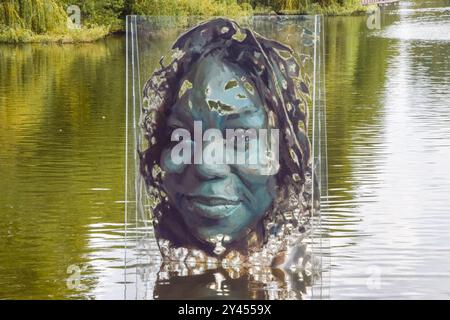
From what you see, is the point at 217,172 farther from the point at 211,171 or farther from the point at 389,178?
the point at 389,178

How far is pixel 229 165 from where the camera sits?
19.2ft

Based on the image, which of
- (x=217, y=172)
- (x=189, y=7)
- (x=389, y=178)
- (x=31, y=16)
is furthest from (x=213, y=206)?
(x=189, y=7)

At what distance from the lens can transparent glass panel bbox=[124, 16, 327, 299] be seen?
582 cm

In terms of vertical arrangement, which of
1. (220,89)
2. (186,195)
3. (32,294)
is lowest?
(32,294)

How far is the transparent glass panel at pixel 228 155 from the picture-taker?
5.82 m

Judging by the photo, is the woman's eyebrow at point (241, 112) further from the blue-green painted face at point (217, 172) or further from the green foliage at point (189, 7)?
the green foliage at point (189, 7)

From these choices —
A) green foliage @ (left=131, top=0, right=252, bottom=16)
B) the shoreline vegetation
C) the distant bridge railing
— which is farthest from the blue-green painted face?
the distant bridge railing

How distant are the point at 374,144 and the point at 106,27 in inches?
707

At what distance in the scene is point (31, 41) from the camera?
2486cm

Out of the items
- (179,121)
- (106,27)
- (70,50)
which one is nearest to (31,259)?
(179,121)
